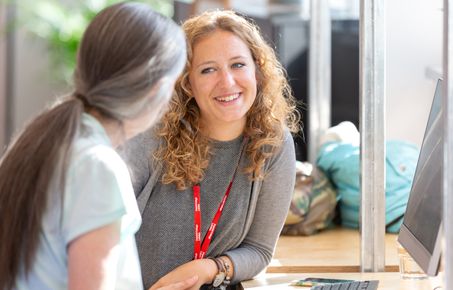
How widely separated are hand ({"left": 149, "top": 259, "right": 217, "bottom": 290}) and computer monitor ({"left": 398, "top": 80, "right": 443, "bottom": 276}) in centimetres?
48

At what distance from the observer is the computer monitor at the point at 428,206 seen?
2.02 meters

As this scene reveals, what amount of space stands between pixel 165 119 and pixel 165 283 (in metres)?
0.43

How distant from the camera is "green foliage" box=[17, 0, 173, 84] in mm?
→ 8781

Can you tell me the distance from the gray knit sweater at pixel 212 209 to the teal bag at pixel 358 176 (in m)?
0.80

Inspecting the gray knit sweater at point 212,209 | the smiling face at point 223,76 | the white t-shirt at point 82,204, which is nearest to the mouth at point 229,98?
the smiling face at point 223,76

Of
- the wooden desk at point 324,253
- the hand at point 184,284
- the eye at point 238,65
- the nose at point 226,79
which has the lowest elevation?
the wooden desk at point 324,253

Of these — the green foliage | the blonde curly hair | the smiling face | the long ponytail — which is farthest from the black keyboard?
the green foliage

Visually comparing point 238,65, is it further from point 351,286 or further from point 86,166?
point 86,166

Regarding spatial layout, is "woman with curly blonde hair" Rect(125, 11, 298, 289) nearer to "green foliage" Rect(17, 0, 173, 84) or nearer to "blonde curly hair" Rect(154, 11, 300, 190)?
"blonde curly hair" Rect(154, 11, 300, 190)

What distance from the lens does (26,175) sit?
1761 mm

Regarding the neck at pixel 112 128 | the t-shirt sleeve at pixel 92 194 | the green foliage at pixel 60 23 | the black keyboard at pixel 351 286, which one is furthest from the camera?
the green foliage at pixel 60 23

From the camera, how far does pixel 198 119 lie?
2824mm

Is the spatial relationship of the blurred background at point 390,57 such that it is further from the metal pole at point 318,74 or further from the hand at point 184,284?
the hand at point 184,284

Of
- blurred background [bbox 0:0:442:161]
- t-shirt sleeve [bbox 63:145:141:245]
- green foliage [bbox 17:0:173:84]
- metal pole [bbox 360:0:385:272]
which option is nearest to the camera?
t-shirt sleeve [bbox 63:145:141:245]
